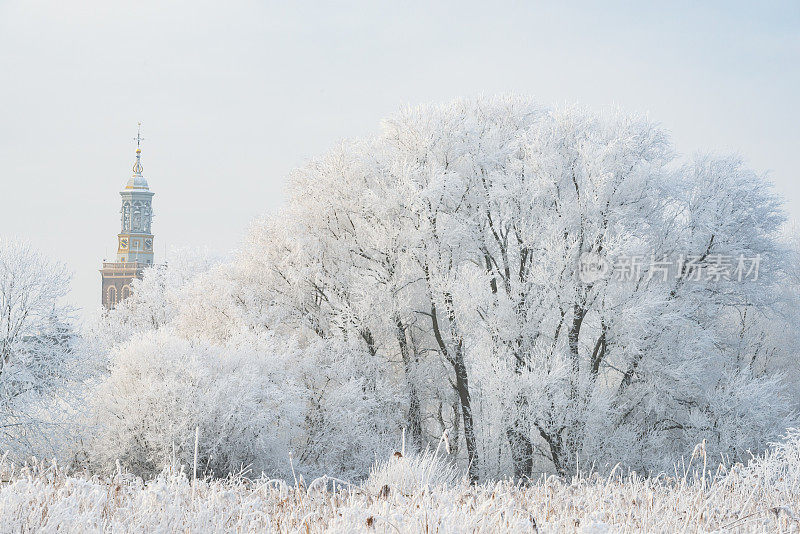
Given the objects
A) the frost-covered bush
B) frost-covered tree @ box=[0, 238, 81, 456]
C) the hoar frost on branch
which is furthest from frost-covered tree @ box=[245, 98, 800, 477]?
frost-covered tree @ box=[0, 238, 81, 456]

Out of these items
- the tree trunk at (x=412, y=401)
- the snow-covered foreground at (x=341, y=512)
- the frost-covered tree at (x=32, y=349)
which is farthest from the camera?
the tree trunk at (x=412, y=401)

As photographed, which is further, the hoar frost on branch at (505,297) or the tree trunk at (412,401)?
the tree trunk at (412,401)

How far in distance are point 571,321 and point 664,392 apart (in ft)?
10.7

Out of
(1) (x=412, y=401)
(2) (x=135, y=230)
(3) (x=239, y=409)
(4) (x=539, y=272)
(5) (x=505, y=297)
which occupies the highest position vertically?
(2) (x=135, y=230)

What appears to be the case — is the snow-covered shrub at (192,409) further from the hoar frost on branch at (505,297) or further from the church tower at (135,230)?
the church tower at (135,230)

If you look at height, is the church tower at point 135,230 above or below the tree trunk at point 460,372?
above

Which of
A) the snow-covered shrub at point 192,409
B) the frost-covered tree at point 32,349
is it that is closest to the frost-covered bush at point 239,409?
the snow-covered shrub at point 192,409

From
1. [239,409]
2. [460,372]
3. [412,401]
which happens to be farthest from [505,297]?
[239,409]

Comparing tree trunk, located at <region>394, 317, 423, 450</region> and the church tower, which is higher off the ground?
the church tower

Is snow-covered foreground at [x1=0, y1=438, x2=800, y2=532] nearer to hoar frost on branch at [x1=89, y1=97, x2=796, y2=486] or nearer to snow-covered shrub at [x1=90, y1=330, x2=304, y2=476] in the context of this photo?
snow-covered shrub at [x1=90, y1=330, x2=304, y2=476]

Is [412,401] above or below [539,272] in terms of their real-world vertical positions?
below

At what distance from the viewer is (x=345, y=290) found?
812 inches

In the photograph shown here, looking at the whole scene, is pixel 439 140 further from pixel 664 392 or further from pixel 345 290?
pixel 664 392

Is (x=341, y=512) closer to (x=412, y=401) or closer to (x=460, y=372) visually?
(x=460, y=372)
